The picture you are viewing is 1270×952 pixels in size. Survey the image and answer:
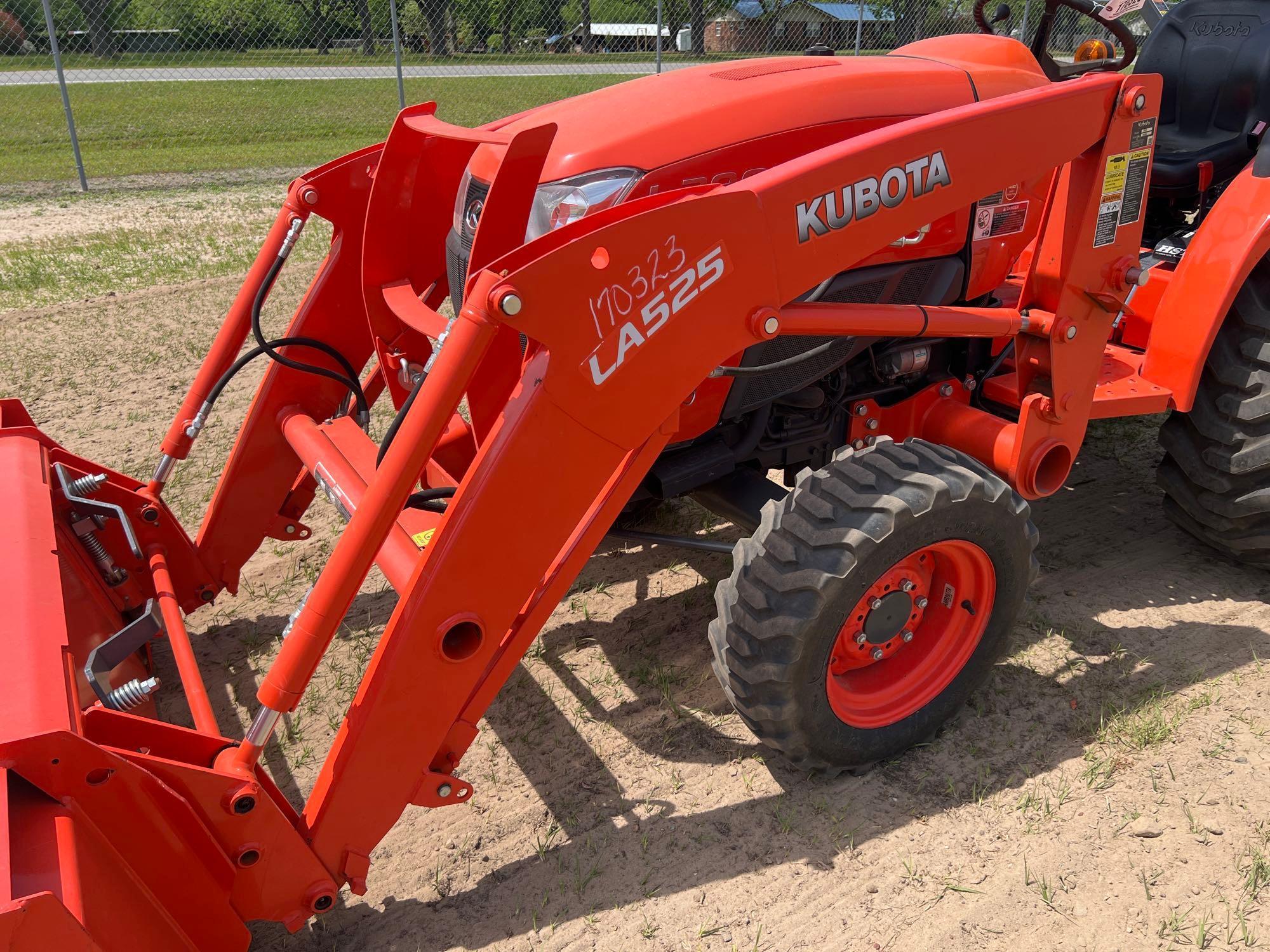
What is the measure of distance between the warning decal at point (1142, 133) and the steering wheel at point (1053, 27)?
0.41 m

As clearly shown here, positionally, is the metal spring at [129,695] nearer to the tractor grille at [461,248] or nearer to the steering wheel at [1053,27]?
the tractor grille at [461,248]

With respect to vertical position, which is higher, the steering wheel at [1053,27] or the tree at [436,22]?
the steering wheel at [1053,27]

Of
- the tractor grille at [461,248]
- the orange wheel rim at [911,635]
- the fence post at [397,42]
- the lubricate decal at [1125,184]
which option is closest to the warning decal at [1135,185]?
the lubricate decal at [1125,184]

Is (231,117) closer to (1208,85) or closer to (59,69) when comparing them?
(59,69)

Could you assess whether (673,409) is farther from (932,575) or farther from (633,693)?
(633,693)

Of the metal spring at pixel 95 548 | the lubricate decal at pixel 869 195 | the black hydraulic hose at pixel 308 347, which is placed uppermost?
the lubricate decal at pixel 869 195

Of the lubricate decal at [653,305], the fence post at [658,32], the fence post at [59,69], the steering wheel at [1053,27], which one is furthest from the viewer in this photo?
the fence post at [658,32]

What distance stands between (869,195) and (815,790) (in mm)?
1539

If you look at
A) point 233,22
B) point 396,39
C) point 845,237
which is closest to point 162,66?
point 233,22

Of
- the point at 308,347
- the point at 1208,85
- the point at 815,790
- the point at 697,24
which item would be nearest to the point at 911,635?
the point at 815,790

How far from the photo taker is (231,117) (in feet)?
50.6

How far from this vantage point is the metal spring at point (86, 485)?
295 cm

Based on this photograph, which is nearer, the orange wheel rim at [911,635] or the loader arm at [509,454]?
the loader arm at [509,454]

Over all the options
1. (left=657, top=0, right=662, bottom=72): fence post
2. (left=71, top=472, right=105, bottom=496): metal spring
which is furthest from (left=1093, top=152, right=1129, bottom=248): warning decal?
(left=657, top=0, right=662, bottom=72): fence post
